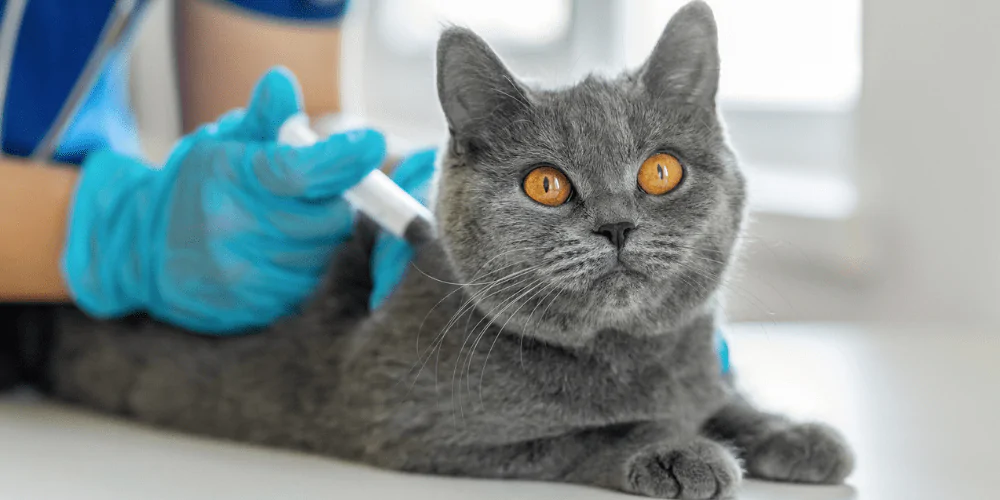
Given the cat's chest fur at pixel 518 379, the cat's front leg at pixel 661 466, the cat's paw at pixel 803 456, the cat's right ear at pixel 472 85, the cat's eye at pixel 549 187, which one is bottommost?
the cat's paw at pixel 803 456

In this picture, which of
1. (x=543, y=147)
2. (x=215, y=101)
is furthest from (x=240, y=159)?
(x=215, y=101)

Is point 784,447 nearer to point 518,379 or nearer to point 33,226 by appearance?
point 518,379

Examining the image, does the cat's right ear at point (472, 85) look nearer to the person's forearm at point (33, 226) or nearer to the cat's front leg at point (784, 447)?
the cat's front leg at point (784, 447)

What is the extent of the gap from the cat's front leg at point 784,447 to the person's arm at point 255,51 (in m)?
1.24

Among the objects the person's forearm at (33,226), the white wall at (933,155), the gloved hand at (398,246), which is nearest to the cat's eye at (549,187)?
the gloved hand at (398,246)

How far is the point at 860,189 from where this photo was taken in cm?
190

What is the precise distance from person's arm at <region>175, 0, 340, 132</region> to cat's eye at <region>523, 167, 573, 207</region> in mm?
1203

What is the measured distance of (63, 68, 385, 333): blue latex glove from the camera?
107 cm

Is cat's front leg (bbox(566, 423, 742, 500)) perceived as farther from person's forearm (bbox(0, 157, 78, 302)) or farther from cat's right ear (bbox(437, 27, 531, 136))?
person's forearm (bbox(0, 157, 78, 302))

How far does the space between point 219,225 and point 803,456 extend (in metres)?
0.68

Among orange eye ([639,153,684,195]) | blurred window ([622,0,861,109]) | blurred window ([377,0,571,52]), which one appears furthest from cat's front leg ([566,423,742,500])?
blurred window ([377,0,571,52])

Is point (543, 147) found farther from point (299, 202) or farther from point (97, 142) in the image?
point (97, 142)

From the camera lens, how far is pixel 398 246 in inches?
41.1

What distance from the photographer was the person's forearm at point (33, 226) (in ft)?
3.86
